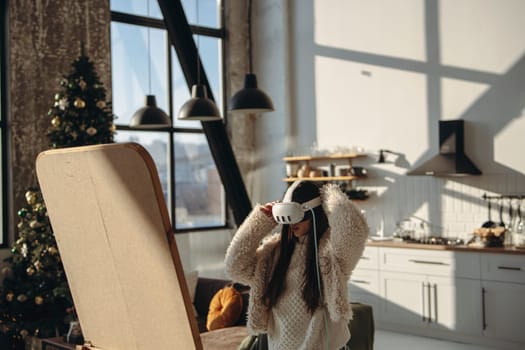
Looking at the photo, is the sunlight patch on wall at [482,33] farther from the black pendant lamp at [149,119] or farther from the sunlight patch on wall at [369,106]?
the black pendant lamp at [149,119]

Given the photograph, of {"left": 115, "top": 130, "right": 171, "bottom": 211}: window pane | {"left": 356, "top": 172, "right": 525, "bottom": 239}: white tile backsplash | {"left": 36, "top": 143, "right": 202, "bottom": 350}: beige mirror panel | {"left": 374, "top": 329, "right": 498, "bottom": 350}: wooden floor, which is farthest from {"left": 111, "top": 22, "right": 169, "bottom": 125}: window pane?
{"left": 36, "top": 143, "right": 202, "bottom": 350}: beige mirror panel

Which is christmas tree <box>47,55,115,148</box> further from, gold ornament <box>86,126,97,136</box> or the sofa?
the sofa

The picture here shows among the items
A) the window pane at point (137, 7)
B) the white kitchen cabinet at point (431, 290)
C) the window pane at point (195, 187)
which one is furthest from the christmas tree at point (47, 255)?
the white kitchen cabinet at point (431, 290)

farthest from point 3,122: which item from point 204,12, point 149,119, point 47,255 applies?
point 204,12

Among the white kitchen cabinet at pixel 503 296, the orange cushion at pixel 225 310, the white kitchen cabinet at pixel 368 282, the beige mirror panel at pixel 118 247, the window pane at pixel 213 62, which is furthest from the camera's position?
the window pane at pixel 213 62

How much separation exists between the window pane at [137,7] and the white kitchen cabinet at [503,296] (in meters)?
4.92

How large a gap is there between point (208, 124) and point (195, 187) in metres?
3.75

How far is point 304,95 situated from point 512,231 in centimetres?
334

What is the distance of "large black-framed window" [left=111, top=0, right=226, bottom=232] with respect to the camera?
7984 mm

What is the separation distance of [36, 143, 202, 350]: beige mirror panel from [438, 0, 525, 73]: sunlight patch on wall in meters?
5.66

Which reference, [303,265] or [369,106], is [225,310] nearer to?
[303,265]

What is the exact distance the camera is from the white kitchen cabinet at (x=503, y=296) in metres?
6.06

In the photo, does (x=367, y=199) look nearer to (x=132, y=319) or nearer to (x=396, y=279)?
(x=396, y=279)

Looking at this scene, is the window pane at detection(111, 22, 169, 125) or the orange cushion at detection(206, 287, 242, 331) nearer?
the orange cushion at detection(206, 287, 242, 331)
